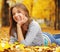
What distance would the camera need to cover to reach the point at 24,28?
2816mm

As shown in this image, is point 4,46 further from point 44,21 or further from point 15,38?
point 44,21

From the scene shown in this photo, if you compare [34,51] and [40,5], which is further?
[40,5]

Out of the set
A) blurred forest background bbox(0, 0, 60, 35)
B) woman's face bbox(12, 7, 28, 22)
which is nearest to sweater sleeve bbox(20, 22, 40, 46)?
woman's face bbox(12, 7, 28, 22)

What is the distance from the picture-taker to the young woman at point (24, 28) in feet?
8.89

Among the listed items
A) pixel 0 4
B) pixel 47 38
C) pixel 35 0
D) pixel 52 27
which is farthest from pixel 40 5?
pixel 47 38

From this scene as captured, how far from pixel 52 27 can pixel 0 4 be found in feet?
6.42

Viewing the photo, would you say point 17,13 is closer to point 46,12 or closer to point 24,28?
point 24,28

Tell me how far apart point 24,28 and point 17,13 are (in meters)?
0.18

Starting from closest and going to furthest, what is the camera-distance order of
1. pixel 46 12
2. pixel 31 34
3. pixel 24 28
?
pixel 31 34 → pixel 24 28 → pixel 46 12

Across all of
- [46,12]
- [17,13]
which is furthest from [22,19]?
[46,12]

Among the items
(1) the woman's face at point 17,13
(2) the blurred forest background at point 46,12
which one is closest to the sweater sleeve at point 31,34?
(1) the woman's face at point 17,13

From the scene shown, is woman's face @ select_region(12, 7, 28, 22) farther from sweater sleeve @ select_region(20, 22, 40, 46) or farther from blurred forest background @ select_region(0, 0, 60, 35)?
blurred forest background @ select_region(0, 0, 60, 35)

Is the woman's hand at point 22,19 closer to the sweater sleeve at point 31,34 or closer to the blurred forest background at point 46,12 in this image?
the sweater sleeve at point 31,34

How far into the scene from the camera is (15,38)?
2.91 m
